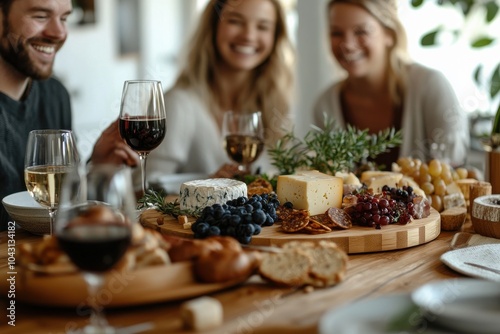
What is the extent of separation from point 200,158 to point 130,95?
154 centimetres

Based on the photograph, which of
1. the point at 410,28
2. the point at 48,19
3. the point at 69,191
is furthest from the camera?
the point at 410,28

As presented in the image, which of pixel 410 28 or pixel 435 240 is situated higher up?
pixel 410 28

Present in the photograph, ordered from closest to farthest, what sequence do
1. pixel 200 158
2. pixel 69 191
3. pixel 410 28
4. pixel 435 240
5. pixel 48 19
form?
pixel 69 191, pixel 435 240, pixel 48 19, pixel 200 158, pixel 410 28

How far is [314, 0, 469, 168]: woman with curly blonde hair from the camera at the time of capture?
9.86ft

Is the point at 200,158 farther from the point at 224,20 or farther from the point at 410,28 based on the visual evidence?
the point at 410,28

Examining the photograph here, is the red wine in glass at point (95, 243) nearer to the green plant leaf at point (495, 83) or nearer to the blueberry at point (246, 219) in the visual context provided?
the blueberry at point (246, 219)

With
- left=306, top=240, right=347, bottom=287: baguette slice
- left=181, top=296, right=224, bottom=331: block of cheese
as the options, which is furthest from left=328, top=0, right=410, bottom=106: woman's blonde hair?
left=181, top=296, right=224, bottom=331: block of cheese

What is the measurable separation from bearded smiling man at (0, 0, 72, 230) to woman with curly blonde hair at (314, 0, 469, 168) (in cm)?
137

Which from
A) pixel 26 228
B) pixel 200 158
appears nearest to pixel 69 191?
pixel 26 228

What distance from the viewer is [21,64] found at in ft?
7.40

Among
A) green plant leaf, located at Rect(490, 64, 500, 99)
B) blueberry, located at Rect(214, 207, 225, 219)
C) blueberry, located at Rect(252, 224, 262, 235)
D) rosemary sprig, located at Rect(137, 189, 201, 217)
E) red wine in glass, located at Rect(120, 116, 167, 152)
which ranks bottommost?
blueberry, located at Rect(252, 224, 262, 235)

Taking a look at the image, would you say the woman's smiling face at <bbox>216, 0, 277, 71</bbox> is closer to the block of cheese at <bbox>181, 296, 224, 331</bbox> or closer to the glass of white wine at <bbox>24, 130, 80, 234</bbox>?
the glass of white wine at <bbox>24, 130, 80, 234</bbox>

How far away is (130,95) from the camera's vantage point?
5.13ft

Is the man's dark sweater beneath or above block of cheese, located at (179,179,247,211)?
above
